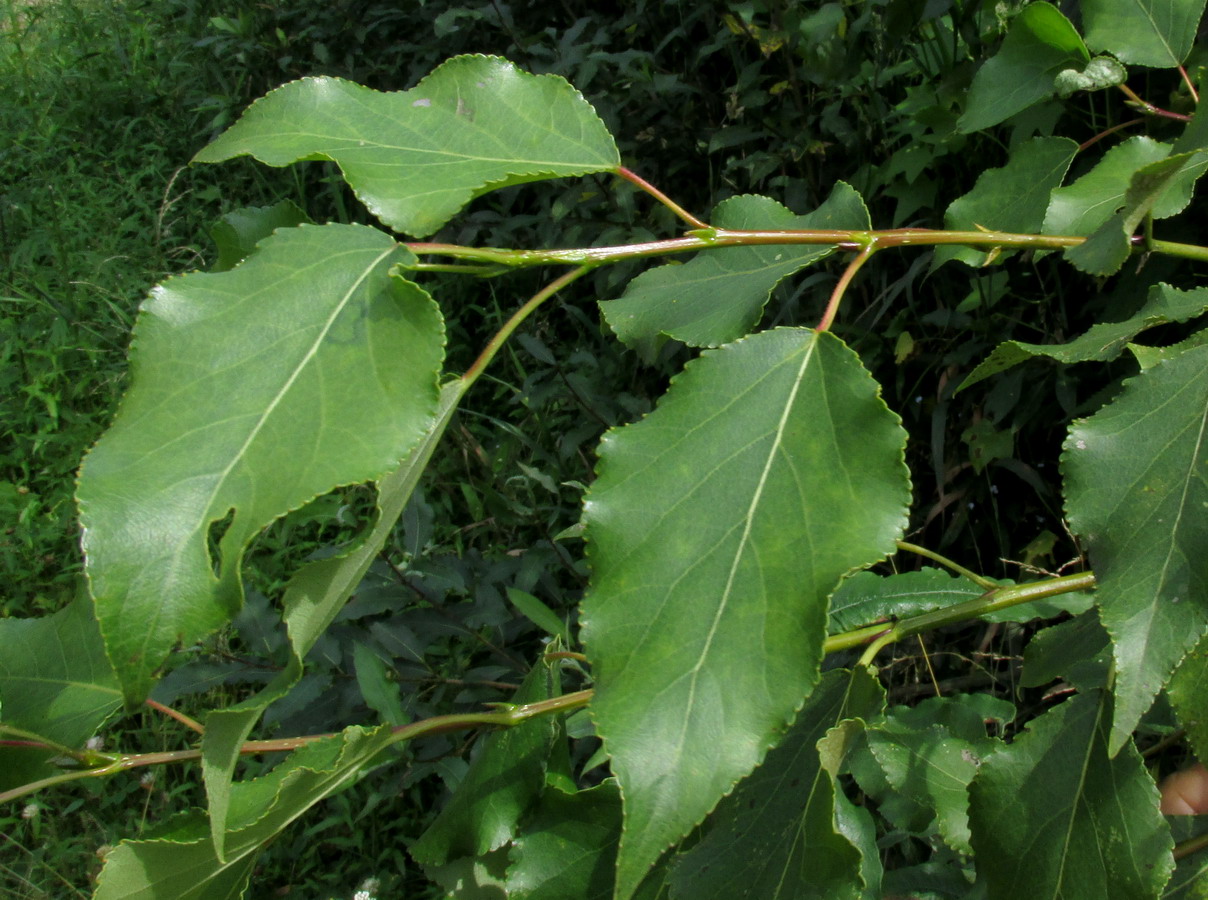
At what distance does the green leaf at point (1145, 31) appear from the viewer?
96 centimetres

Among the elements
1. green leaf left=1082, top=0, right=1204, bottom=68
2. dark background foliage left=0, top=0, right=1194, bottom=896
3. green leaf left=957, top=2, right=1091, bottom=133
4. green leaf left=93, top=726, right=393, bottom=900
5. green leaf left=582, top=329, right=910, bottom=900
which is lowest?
dark background foliage left=0, top=0, right=1194, bottom=896

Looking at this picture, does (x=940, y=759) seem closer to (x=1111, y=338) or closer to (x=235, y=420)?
(x=1111, y=338)

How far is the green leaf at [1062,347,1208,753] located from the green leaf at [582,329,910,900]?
0.14 m

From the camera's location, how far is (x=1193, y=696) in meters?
0.69

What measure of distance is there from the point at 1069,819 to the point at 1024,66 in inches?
28.8

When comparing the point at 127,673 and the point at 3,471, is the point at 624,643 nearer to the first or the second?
the point at 127,673

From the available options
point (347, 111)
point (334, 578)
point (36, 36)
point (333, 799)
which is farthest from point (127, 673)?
point (36, 36)

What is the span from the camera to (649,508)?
0.57 meters

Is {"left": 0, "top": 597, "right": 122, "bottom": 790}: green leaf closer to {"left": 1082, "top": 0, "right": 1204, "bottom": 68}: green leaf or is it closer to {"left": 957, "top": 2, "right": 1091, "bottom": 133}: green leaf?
{"left": 957, "top": 2, "right": 1091, "bottom": 133}: green leaf

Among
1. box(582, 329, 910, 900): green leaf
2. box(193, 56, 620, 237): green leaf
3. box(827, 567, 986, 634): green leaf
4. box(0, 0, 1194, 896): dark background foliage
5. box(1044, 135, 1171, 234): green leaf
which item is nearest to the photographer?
box(582, 329, 910, 900): green leaf

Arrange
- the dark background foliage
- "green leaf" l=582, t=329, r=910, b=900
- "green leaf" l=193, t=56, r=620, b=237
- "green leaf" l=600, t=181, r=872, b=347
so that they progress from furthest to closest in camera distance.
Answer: the dark background foliage → "green leaf" l=600, t=181, r=872, b=347 → "green leaf" l=193, t=56, r=620, b=237 → "green leaf" l=582, t=329, r=910, b=900

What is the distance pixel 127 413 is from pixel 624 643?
0.96ft

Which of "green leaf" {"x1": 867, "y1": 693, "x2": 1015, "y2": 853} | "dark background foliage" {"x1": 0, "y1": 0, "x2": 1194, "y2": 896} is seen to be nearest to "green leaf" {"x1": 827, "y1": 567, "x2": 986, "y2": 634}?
"green leaf" {"x1": 867, "y1": 693, "x2": 1015, "y2": 853}

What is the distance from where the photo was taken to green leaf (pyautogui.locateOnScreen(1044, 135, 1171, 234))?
88 cm
